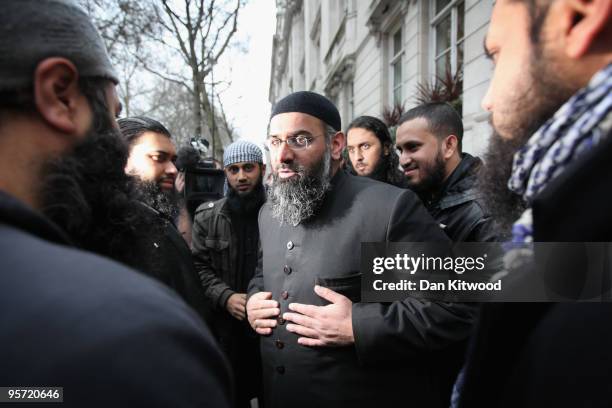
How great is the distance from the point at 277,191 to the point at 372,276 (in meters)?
0.74

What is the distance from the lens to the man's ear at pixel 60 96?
2.47ft

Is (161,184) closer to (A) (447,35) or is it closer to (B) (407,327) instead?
(B) (407,327)

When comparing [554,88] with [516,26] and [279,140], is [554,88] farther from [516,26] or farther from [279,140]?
[279,140]

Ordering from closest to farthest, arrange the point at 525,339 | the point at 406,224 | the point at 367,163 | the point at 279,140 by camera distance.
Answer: the point at 525,339 → the point at 406,224 → the point at 279,140 → the point at 367,163

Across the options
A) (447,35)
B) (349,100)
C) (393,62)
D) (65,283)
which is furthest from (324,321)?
(349,100)

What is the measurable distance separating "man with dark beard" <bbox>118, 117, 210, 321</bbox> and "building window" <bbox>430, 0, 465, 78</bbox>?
485cm

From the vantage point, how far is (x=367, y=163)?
3727 millimetres

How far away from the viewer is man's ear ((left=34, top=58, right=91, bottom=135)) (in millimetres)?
754

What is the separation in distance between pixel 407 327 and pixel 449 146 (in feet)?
5.11

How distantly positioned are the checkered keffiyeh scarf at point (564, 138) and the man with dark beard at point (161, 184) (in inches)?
65.9

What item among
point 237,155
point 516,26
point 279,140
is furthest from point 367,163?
point 516,26

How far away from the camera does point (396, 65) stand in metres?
10.2

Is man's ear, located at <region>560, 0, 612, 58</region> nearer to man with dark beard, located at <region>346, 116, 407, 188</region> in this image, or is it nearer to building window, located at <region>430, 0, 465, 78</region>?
man with dark beard, located at <region>346, 116, 407, 188</region>

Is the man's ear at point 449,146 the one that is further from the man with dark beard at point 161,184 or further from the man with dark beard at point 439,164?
the man with dark beard at point 161,184
